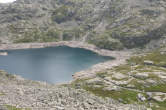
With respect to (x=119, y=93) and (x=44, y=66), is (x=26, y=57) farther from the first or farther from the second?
(x=119, y=93)

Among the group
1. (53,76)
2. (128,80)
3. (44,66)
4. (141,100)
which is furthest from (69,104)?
(44,66)

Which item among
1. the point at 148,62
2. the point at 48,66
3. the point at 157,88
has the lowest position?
the point at 48,66

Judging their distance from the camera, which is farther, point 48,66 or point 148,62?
point 48,66

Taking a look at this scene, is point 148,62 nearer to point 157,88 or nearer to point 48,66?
point 157,88

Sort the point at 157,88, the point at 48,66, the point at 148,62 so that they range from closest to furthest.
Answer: the point at 157,88 < the point at 148,62 < the point at 48,66

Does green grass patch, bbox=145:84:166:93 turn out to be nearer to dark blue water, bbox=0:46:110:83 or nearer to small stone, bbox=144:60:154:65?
dark blue water, bbox=0:46:110:83

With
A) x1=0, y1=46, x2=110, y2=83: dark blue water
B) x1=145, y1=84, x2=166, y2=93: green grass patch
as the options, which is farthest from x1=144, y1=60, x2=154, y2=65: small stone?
x1=145, y1=84, x2=166, y2=93: green grass patch

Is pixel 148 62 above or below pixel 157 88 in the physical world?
below

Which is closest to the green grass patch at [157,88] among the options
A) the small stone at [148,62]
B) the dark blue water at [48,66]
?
the dark blue water at [48,66]

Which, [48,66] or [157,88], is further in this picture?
[48,66]

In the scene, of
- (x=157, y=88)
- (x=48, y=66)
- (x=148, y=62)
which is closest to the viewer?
(x=157, y=88)

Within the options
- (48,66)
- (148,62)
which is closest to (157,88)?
(148,62)
